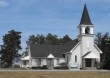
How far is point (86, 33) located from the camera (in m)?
74.2

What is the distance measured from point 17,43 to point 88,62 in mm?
22155

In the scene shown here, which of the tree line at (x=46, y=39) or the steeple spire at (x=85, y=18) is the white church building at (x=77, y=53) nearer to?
the steeple spire at (x=85, y=18)

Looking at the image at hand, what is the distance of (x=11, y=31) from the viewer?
3428 inches

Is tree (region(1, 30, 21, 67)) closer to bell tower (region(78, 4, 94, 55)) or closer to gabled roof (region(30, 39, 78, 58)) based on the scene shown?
gabled roof (region(30, 39, 78, 58))

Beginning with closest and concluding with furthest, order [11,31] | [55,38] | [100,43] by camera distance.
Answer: [100,43]
[11,31]
[55,38]

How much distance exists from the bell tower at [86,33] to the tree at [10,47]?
19.1 m

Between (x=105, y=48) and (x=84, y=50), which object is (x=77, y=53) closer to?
(x=84, y=50)

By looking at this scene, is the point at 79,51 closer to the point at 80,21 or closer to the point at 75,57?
the point at 75,57

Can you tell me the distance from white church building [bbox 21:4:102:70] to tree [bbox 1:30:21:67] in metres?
8.17

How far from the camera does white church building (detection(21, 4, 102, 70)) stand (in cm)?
7212

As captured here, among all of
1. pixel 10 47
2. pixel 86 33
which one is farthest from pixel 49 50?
pixel 10 47

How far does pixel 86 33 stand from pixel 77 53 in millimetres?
4754

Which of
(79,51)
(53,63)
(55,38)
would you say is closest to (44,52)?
(53,63)

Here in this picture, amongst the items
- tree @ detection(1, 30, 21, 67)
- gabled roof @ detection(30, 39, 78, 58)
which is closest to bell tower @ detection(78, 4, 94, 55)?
gabled roof @ detection(30, 39, 78, 58)
